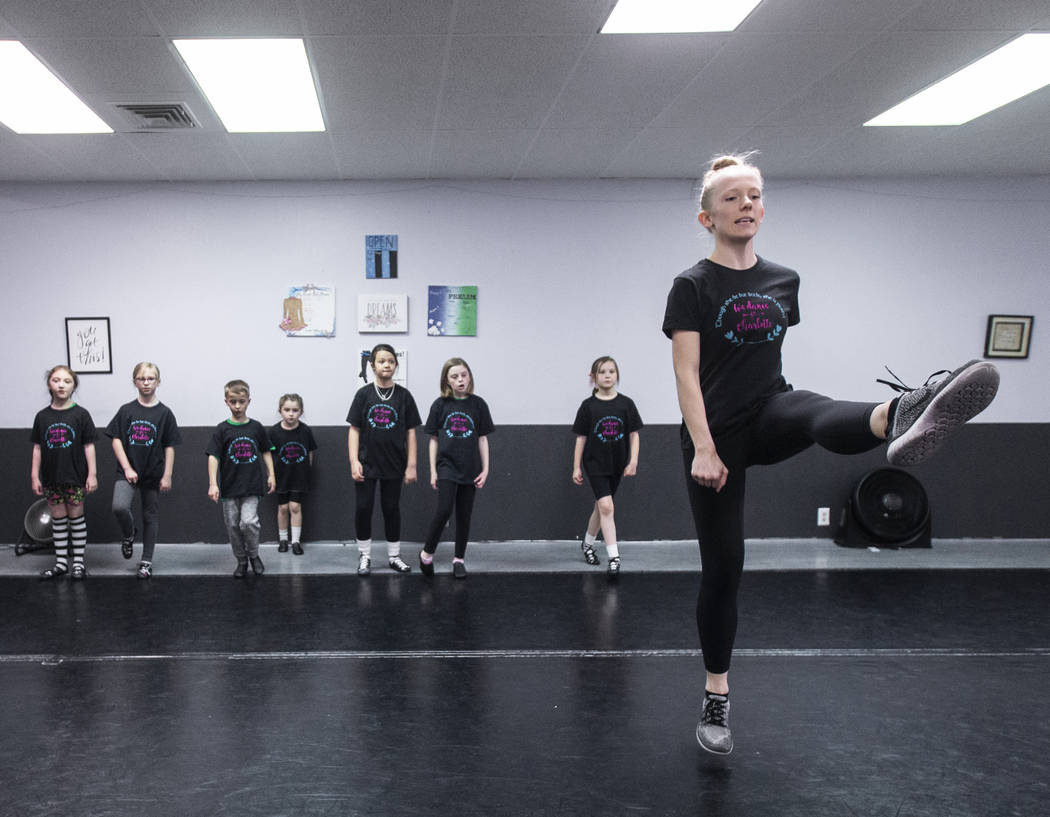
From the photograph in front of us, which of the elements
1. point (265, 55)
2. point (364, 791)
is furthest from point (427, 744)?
point (265, 55)

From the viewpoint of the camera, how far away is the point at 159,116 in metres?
3.74

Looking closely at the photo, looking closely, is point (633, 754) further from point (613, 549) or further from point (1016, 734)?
point (613, 549)

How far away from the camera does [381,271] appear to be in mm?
4980

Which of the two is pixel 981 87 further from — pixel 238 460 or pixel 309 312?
pixel 238 460

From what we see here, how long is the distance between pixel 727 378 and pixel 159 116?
11.5 feet

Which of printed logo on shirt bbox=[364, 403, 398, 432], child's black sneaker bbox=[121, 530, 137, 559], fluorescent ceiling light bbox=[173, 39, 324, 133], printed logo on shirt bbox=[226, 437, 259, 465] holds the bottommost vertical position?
child's black sneaker bbox=[121, 530, 137, 559]

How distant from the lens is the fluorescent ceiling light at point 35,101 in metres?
3.18

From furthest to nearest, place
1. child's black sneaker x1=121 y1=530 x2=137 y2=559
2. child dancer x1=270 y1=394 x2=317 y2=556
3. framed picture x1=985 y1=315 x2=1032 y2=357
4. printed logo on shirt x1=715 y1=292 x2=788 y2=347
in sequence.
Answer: framed picture x1=985 y1=315 x2=1032 y2=357 < child dancer x1=270 y1=394 x2=317 y2=556 < child's black sneaker x1=121 y1=530 x2=137 y2=559 < printed logo on shirt x1=715 y1=292 x2=788 y2=347

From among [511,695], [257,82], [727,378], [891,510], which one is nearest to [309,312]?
[257,82]

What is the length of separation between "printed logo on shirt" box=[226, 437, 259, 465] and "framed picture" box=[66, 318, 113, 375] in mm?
1627

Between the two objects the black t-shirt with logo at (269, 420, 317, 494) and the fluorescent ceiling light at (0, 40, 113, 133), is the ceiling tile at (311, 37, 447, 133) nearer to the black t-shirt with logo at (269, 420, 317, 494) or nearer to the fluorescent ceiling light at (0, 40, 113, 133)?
the fluorescent ceiling light at (0, 40, 113, 133)

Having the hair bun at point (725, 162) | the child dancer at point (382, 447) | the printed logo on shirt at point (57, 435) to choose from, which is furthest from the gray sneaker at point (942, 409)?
the printed logo on shirt at point (57, 435)

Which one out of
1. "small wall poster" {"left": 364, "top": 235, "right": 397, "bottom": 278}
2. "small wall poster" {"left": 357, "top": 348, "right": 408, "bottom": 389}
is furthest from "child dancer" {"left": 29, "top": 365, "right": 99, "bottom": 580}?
"small wall poster" {"left": 364, "top": 235, "right": 397, "bottom": 278}

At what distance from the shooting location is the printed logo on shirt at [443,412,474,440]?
13.5 feet
